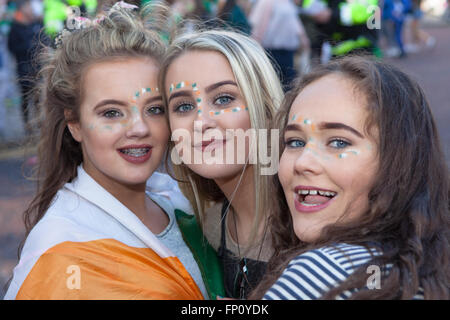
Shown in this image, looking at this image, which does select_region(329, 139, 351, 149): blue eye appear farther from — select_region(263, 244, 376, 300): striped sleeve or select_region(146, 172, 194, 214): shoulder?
select_region(146, 172, 194, 214): shoulder

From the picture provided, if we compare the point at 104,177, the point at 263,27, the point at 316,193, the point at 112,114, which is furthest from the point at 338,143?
the point at 263,27

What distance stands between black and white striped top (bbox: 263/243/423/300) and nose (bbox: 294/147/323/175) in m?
0.28

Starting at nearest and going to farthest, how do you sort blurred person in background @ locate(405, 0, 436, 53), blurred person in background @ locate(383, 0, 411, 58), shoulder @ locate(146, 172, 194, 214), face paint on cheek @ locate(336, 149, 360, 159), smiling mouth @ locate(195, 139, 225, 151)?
face paint on cheek @ locate(336, 149, 360, 159) → smiling mouth @ locate(195, 139, 225, 151) → shoulder @ locate(146, 172, 194, 214) → blurred person in background @ locate(383, 0, 411, 58) → blurred person in background @ locate(405, 0, 436, 53)

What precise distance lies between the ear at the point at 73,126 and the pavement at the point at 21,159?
349 millimetres

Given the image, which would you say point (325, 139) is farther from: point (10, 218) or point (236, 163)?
point (10, 218)

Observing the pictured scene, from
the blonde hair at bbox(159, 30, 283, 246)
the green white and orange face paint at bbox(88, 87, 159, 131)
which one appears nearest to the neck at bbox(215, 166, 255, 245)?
the blonde hair at bbox(159, 30, 283, 246)

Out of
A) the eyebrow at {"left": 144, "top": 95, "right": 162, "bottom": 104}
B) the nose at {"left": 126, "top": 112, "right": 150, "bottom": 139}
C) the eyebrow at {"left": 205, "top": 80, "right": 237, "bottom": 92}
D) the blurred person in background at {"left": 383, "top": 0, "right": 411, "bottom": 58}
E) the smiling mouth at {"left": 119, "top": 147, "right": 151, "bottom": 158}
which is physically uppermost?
the blurred person in background at {"left": 383, "top": 0, "right": 411, "bottom": 58}

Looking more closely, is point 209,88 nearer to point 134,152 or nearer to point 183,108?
point 183,108

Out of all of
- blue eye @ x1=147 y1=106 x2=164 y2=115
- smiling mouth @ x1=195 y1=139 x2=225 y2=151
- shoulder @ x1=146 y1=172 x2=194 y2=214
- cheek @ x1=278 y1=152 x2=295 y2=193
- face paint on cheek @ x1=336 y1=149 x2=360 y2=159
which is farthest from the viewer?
shoulder @ x1=146 y1=172 x2=194 y2=214

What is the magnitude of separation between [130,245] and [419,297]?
1.07 metres

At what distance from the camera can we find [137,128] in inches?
85.4

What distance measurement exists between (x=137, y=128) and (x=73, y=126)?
341 mm

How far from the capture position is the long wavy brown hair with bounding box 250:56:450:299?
1.37 meters

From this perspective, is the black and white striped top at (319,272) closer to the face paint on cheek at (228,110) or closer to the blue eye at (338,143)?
the blue eye at (338,143)
